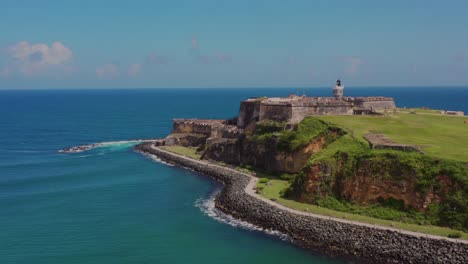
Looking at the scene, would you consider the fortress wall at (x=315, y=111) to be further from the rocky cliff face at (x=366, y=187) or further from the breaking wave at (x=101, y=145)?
the breaking wave at (x=101, y=145)

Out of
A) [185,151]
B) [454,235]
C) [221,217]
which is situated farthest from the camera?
[185,151]

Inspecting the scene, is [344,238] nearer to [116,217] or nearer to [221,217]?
[221,217]

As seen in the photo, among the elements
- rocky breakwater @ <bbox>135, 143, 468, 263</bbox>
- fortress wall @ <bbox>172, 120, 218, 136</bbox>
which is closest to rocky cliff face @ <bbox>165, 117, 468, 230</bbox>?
rocky breakwater @ <bbox>135, 143, 468, 263</bbox>

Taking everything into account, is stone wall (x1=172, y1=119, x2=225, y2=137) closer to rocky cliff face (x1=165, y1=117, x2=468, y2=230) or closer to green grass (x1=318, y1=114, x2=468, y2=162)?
rocky cliff face (x1=165, y1=117, x2=468, y2=230)

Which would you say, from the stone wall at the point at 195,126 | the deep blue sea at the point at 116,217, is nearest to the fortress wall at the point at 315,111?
the deep blue sea at the point at 116,217

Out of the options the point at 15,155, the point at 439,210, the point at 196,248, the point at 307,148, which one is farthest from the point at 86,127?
the point at 439,210

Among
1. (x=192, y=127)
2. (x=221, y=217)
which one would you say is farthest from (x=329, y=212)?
(x=192, y=127)
